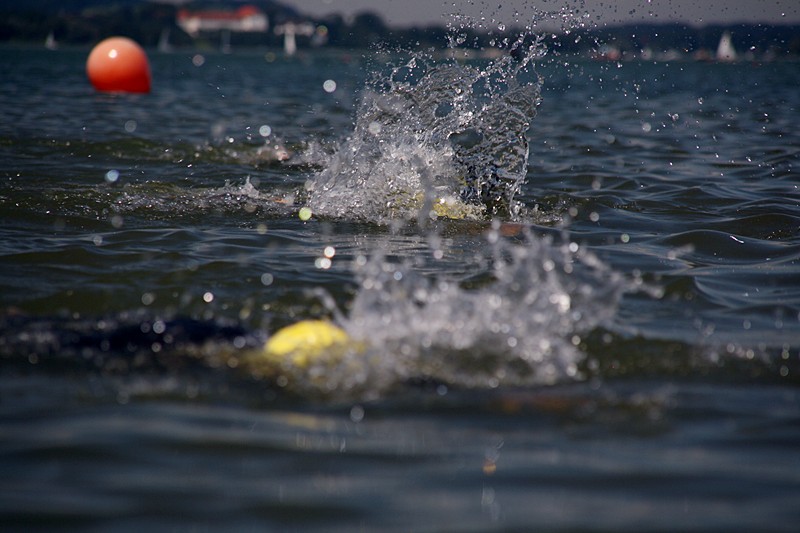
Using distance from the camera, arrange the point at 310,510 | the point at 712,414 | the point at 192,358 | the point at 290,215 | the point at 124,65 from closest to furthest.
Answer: the point at 310,510 < the point at 712,414 < the point at 192,358 < the point at 290,215 < the point at 124,65

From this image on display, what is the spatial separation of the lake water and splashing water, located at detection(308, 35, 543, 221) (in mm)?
32

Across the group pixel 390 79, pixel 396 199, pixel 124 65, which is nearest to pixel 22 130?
pixel 124 65

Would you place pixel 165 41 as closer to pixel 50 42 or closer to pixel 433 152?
pixel 50 42

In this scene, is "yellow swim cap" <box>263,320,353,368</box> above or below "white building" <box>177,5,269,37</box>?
below

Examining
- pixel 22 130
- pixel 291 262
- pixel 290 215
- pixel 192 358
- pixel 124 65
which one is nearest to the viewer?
pixel 192 358

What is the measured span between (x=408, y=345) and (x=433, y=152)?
541 centimetres

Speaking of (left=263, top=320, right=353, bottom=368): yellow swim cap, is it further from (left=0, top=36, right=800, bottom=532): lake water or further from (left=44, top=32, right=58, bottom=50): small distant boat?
(left=44, top=32, right=58, bottom=50): small distant boat

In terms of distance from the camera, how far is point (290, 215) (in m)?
8.80

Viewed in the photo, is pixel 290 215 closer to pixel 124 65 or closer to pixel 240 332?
pixel 240 332

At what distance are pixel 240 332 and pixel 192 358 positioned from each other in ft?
1.17

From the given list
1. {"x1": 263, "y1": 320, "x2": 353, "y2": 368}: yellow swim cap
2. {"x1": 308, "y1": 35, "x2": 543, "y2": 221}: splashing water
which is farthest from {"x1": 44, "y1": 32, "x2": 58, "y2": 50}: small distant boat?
{"x1": 263, "y1": 320, "x2": 353, "y2": 368}: yellow swim cap

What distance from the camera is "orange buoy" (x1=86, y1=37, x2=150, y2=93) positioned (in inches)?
716

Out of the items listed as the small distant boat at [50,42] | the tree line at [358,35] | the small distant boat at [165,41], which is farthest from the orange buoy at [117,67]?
the small distant boat at [165,41]

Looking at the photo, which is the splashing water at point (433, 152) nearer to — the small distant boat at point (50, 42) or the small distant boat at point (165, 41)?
the small distant boat at point (50, 42)
